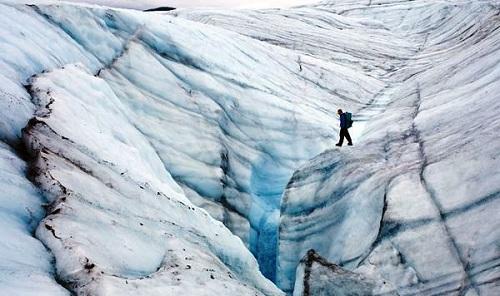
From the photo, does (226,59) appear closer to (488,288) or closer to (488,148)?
(488,148)

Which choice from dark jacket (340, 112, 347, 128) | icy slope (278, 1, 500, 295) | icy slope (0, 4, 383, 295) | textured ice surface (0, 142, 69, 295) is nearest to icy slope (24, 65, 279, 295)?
icy slope (0, 4, 383, 295)

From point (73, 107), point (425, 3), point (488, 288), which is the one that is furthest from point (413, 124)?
point (425, 3)

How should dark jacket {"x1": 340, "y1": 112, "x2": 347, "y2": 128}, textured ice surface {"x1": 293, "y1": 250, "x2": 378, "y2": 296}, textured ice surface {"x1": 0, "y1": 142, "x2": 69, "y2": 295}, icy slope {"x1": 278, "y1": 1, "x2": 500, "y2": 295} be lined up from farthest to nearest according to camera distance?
1. dark jacket {"x1": 340, "y1": 112, "x2": 347, "y2": 128}
2. icy slope {"x1": 278, "y1": 1, "x2": 500, "y2": 295}
3. textured ice surface {"x1": 293, "y1": 250, "x2": 378, "y2": 296}
4. textured ice surface {"x1": 0, "y1": 142, "x2": 69, "y2": 295}

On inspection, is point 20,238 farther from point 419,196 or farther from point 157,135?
point 157,135

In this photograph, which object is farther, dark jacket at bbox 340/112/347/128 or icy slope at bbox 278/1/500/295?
dark jacket at bbox 340/112/347/128

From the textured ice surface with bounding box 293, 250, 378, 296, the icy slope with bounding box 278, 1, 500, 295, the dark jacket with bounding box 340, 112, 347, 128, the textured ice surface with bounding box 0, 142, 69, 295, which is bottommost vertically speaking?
the textured ice surface with bounding box 0, 142, 69, 295

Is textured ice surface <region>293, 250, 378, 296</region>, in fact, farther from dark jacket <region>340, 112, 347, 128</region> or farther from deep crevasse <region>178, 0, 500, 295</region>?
dark jacket <region>340, 112, 347, 128</region>
